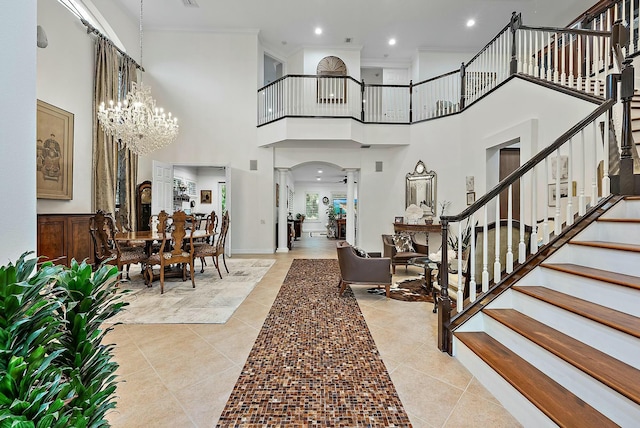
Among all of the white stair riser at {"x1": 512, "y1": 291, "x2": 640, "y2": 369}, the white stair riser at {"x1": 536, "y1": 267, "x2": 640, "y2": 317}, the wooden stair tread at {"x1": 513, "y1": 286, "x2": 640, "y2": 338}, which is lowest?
the white stair riser at {"x1": 512, "y1": 291, "x2": 640, "y2": 369}

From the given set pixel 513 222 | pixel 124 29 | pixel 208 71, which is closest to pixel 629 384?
pixel 513 222

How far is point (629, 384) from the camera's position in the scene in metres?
1.26

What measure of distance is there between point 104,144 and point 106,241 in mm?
2764

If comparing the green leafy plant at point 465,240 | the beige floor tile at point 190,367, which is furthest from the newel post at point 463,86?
the beige floor tile at point 190,367

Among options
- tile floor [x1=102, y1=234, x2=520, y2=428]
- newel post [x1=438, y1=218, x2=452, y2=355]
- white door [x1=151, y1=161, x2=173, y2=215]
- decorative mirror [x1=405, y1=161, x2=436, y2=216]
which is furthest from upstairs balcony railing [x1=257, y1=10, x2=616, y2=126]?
tile floor [x1=102, y1=234, x2=520, y2=428]

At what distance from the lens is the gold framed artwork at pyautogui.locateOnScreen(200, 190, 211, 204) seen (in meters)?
10.7

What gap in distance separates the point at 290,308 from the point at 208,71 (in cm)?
686

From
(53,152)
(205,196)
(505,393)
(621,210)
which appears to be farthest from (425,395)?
(205,196)

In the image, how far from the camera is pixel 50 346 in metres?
0.85

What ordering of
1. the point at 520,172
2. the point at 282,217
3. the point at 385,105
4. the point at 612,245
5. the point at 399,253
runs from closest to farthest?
1. the point at 612,245
2. the point at 520,172
3. the point at 399,253
4. the point at 385,105
5. the point at 282,217

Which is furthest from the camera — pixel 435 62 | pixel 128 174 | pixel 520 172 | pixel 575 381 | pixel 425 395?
pixel 435 62

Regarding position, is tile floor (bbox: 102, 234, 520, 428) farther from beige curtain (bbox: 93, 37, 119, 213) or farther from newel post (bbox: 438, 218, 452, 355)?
beige curtain (bbox: 93, 37, 119, 213)

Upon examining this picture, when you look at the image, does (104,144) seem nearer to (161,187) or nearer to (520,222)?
(161,187)

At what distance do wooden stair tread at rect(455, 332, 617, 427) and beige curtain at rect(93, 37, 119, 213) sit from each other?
656 centimetres
